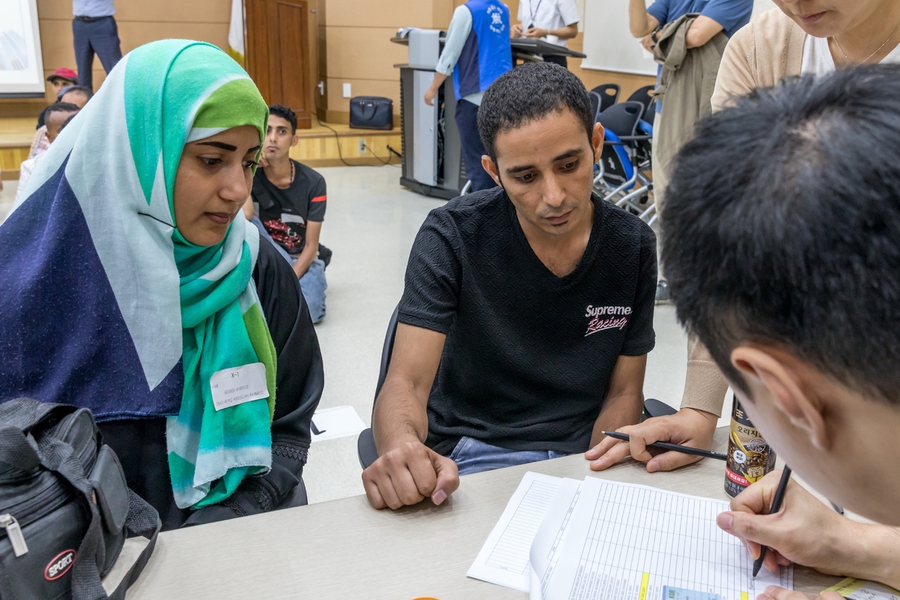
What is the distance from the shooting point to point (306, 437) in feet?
4.55

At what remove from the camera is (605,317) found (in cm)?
139

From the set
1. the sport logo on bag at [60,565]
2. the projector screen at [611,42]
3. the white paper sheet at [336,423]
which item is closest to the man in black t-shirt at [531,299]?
the sport logo on bag at [60,565]

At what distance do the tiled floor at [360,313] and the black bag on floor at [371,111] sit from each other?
143 cm

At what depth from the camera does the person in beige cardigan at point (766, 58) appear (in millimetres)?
1077

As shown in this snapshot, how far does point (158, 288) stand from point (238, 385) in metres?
0.21

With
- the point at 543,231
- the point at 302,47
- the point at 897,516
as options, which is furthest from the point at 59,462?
the point at 302,47

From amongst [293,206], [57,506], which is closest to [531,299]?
[57,506]

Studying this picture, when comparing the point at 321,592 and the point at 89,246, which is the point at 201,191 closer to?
the point at 89,246

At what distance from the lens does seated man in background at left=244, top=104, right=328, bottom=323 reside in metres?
3.47

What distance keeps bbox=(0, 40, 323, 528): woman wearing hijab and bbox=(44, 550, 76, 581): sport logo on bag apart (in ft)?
1.44

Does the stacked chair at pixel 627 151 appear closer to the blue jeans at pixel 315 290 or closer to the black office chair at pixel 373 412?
the blue jeans at pixel 315 290

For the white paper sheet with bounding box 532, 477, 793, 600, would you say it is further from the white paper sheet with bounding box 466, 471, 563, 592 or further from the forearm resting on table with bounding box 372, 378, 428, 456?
the forearm resting on table with bounding box 372, 378, 428, 456

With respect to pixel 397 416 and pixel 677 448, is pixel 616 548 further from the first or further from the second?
pixel 397 416

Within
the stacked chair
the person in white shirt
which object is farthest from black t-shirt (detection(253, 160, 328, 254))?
the person in white shirt
